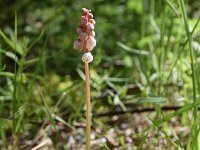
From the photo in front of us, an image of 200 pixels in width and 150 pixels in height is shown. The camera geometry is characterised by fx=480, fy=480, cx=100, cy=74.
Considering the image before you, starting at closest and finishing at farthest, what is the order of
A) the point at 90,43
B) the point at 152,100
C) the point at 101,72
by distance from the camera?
the point at 90,43 → the point at 152,100 → the point at 101,72

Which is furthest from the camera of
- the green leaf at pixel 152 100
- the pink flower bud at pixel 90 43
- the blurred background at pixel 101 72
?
the blurred background at pixel 101 72

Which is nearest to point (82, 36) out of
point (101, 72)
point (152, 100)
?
point (152, 100)

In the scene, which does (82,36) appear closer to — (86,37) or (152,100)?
(86,37)

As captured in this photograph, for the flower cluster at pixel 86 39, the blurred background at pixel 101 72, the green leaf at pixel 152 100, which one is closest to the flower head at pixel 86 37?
the flower cluster at pixel 86 39

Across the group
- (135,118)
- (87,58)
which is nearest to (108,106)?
(135,118)

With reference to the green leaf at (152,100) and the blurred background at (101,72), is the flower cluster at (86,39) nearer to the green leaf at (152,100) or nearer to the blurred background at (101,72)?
the green leaf at (152,100)

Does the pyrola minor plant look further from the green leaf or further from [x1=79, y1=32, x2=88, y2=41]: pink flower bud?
the green leaf

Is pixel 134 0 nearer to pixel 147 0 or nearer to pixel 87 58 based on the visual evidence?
pixel 147 0

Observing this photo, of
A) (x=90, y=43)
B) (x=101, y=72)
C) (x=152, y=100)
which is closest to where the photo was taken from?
(x=90, y=43)

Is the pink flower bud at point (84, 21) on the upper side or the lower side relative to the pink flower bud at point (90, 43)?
upper

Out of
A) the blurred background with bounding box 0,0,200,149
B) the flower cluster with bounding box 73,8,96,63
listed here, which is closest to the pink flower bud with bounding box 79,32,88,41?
the flower cluster with bounding box 73,8,96,63
